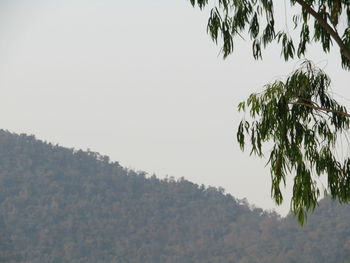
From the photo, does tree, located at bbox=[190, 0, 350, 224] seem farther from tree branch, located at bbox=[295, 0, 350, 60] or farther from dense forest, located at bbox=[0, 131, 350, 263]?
dense forest, located at bbox=[0, 131, 350, 263]

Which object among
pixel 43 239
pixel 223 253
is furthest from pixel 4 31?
pixel 223 253

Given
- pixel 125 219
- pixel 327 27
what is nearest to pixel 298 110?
pixel 327 27

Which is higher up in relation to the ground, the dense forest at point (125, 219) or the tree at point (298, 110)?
the dense forest at point (125, 219)

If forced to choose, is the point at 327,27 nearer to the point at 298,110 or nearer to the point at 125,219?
the point at 298,110

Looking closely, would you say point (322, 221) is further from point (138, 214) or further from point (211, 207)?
point (138, 214)

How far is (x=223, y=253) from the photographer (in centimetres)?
5175

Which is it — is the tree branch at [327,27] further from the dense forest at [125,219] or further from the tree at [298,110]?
the dense forest at [125,219]

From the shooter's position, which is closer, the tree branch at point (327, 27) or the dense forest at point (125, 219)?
the tree branch at point (327, 27)

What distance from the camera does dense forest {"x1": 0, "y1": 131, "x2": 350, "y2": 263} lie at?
1917 inches

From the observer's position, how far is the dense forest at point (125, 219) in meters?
48.7

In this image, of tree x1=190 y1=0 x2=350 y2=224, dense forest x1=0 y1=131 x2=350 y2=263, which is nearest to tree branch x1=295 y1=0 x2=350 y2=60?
tree x1=190 y1=0 x2=350 y2=224

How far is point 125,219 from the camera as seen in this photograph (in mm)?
56438

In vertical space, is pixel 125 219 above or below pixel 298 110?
above

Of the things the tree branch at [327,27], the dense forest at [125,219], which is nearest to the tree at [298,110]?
the tree branch at [327,27]
